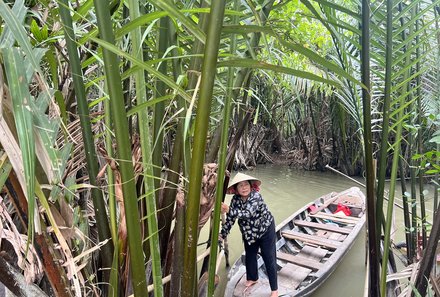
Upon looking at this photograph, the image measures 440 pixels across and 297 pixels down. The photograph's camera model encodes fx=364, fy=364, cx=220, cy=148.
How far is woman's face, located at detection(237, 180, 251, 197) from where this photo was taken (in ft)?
7.82

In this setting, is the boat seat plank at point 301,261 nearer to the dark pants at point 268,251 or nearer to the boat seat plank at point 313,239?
the boat seat plank at point 313,239

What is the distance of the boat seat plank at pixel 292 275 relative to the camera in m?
3.02

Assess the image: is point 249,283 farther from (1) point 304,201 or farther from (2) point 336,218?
(1) point 304,201

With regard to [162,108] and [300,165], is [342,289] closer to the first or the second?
[162,108]

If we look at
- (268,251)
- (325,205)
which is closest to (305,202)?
(325,205)

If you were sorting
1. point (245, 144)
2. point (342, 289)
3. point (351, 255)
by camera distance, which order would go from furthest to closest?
point (245, 144), point (351, 255), point (342, 289)

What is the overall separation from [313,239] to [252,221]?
1684mm

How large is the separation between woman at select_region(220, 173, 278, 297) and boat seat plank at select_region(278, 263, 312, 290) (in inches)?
12.7

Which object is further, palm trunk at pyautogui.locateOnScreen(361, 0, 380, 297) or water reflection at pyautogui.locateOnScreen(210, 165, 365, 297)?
water reflection at pyautogui.locateOnScreen(210, 165, 365, 297)

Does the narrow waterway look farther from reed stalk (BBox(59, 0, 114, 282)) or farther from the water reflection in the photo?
reed stalk (BBox(59, 0, 114, 282))

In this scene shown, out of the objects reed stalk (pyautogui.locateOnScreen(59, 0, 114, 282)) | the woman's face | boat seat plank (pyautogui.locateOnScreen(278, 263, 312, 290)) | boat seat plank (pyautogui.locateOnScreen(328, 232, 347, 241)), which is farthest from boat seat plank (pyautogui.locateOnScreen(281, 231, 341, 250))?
reed stalk (pyautogui.locateOnScreen(59, 0, 114, 282))

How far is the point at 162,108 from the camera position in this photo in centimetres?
82

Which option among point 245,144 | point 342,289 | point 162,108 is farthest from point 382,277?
point 245,144

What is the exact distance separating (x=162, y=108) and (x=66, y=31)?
271 millimetres
